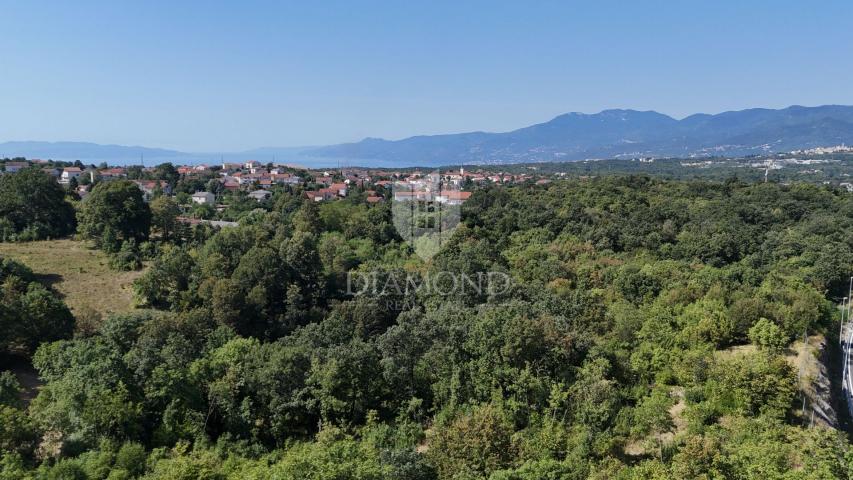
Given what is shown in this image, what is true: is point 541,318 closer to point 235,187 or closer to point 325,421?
point 325,421

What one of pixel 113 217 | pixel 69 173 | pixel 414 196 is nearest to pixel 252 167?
pixel 69 173

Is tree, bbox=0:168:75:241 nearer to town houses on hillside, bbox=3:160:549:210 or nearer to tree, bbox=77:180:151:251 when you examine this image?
tree, bbox=77:180:151:251

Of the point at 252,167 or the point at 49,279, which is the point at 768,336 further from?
the point at 252,167

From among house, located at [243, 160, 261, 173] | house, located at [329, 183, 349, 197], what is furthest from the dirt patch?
house, located at [243, 160, 261, 173]

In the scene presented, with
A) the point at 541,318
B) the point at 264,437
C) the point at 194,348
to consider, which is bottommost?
the point at 264,437

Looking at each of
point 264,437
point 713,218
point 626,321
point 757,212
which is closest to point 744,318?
point 626,321

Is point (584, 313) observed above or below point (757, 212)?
below

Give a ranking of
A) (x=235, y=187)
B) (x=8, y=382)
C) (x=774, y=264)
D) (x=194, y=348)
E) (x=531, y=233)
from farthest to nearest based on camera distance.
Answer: (x=235, y=187) → (x=531, y=233) → (x=774, y=264) → (x=194, y=348) → (x=8, y=382)
